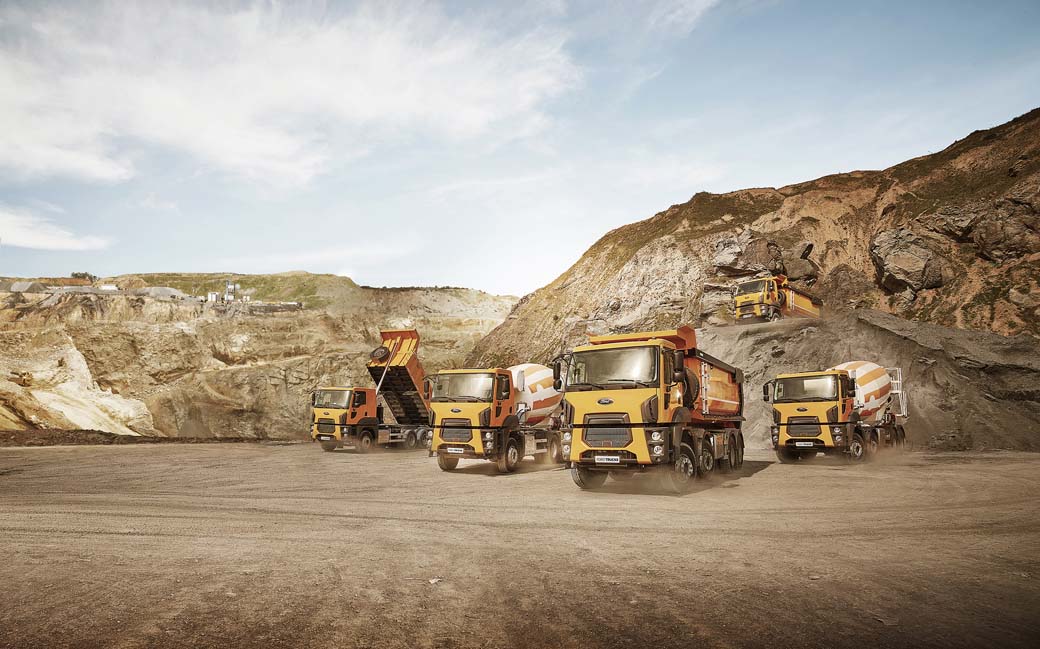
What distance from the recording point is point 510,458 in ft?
59.0

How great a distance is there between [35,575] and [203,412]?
4843 cm

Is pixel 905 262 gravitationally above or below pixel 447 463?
above

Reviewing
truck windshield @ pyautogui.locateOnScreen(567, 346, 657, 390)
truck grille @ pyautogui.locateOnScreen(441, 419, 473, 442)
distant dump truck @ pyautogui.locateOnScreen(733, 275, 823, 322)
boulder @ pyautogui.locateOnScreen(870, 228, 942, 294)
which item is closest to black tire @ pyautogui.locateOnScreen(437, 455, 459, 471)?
truck grille @ pyautogui.locateOnScreen(441, 419, 473, 442)

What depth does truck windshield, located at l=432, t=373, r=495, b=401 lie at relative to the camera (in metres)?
17.5

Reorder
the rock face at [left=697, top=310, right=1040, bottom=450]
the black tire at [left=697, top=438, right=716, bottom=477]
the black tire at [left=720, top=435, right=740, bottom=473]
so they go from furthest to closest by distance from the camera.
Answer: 1. the rock face at [left=697, top=310, right=1040, bottom=450]
2. the black tire at [left=720, top=435, right=740, bottom=473]
3. the black tire at [left=697, top=438, right=716, bottom=477]

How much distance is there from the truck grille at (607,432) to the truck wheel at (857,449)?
1266 cm

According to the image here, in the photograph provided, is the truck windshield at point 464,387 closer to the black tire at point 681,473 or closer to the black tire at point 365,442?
the black tire at point 681,473

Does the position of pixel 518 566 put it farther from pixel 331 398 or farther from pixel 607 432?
pixel 331 398

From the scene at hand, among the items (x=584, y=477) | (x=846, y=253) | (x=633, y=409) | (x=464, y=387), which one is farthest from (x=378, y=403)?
(x=846, y=253)

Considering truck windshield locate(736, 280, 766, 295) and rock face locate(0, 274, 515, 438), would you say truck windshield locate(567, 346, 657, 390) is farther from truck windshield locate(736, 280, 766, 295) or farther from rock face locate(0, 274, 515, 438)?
rock face locate(0, 274, 515, 438)

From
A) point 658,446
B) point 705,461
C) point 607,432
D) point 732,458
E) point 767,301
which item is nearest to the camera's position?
point 658,446

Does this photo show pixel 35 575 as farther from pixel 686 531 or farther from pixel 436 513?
pixel 686 531

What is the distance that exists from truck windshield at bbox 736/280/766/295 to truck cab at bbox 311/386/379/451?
23352 millimetres

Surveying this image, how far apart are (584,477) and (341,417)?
14996 mm
